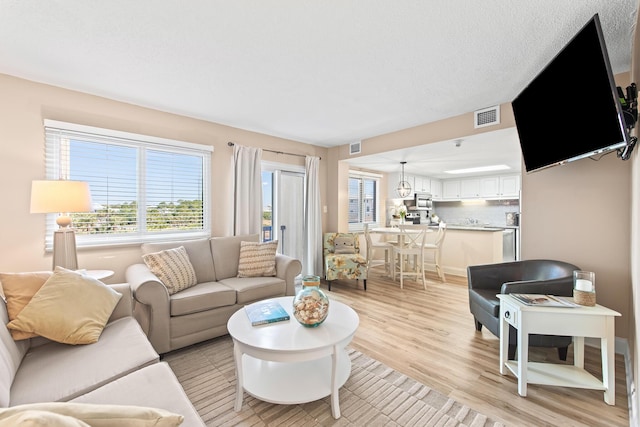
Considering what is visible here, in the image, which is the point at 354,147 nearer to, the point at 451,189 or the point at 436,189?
the point at 436,189

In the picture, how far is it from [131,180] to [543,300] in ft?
13.2

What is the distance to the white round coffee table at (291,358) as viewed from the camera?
1.64 m

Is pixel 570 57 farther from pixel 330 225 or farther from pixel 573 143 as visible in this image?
pixel 330 225

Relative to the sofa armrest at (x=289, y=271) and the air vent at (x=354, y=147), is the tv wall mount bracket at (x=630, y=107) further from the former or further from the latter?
the air vent at (x=354, y=147)

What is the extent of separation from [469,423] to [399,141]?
131 inches

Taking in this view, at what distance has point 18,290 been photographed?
166 centimetres

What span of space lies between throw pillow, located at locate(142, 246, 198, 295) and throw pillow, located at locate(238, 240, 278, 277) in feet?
1.84

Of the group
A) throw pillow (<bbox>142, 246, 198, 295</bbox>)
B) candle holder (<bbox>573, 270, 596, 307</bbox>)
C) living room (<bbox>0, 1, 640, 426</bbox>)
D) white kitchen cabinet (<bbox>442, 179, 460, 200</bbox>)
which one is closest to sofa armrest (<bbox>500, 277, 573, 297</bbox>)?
candle holder (<bbox>573, 270, 596, 307</bbox>)

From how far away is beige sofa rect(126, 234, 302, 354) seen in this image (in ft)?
7.57

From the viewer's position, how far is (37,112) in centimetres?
254

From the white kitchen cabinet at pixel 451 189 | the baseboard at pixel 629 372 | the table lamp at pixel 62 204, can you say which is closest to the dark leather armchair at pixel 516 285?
the baseboard at pixel 629 372

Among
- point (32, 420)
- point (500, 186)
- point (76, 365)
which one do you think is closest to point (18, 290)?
point (76, 365)

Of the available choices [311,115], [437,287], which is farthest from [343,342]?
[437,287]

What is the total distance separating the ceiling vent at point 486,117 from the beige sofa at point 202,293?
268 centimetres
